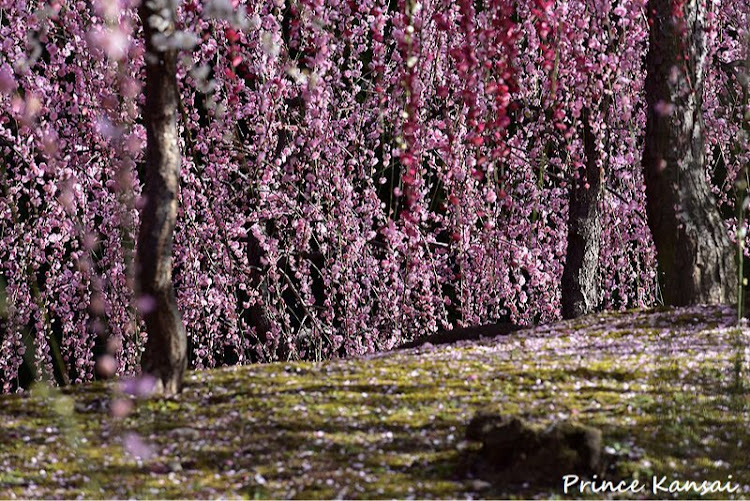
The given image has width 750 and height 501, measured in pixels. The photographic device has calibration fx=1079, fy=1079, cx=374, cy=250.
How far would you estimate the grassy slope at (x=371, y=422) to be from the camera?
15.0 feet

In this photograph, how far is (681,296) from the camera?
26.0ft

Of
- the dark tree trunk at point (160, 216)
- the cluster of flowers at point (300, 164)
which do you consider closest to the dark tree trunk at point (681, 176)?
the cluster of flowers at point (300, 164)

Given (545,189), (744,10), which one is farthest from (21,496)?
(744,10)

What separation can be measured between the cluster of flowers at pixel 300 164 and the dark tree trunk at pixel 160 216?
193 cm

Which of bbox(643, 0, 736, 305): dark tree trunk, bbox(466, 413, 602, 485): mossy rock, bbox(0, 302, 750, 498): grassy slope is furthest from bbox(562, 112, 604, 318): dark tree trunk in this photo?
bbox(466, 413, 602, 485): mossy rock

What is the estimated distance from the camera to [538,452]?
4609 millimetres

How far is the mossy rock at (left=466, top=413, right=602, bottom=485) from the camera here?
4.58m

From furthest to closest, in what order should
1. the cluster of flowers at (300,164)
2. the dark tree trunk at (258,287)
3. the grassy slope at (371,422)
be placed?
1. the dark tree trunk at (258,287)
2. the cluster of flowers at (300,164)
3. the grassy slope at (371,422)

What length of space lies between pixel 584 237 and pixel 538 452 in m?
4.71

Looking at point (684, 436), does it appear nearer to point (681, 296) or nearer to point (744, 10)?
point (681, 296)

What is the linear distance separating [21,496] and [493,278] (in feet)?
20.4

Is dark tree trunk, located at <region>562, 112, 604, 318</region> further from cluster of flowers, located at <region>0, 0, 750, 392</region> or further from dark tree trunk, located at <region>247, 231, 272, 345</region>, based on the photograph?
dark tree trunk, located at <region>247, 231, 272, 345</region>

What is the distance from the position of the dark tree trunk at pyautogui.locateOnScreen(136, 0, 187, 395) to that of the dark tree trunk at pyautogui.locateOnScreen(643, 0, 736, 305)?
381 cm

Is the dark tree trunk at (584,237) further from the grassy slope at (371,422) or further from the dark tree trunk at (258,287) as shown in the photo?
the dark tree trunk at (258,287)
